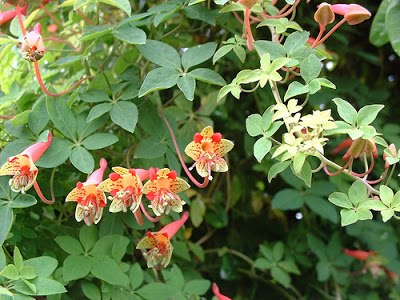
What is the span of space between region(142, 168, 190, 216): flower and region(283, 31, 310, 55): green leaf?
0.28 meters

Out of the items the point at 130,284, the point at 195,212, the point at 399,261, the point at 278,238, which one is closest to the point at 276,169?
the point at 130,284

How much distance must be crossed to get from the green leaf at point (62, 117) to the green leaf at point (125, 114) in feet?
0.25

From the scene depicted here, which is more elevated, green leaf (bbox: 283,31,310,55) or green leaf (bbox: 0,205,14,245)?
green leaf (bbox: 283,31,310,55)

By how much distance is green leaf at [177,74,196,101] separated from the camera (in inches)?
32.8

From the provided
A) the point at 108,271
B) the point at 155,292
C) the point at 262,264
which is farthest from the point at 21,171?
the point at 262,264

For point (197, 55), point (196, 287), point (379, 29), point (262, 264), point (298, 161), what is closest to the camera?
point (298, 161)

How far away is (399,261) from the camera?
1.64m

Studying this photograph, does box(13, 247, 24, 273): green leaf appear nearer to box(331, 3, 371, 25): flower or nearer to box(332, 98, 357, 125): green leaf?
box(332, 98, 357, 125): green leaf

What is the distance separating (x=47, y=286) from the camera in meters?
0.77

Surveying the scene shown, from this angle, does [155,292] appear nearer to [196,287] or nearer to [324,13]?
[196,287]

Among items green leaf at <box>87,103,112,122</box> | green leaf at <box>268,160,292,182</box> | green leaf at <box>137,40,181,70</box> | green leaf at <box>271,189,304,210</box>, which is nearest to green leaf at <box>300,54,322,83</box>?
green leaf at <box>268,160,292,182</box>

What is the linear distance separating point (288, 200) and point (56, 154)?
2.24 feet

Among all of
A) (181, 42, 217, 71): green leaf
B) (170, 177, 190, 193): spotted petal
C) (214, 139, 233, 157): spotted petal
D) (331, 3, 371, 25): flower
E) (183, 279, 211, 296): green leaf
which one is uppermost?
(331, 3, 371, 25): flower

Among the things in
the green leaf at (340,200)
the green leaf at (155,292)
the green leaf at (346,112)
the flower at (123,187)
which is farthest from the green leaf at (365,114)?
the green leaf at (155,292)
